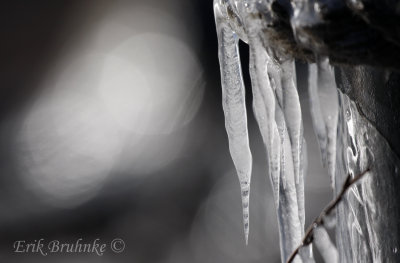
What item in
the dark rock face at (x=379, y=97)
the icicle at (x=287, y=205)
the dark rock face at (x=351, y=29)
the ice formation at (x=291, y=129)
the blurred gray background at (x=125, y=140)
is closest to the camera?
the dark rock face at (x=351, y=29)

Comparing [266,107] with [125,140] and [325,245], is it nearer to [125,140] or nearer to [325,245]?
[325,245]

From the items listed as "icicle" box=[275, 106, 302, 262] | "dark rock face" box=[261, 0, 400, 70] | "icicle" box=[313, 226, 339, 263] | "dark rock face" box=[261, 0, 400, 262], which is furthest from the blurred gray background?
"dark rock face" box=[261, 0, 400, 70]

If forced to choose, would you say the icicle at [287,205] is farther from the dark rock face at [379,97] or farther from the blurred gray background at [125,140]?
the blurred gray background at [125,140]

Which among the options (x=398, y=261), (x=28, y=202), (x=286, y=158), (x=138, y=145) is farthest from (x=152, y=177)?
(x=398, y=261)

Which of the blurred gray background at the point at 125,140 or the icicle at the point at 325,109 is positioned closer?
the icicle at the point at 325,109

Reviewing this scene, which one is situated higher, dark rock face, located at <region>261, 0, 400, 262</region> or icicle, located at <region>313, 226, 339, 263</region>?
dark rock face, located at <region>261, 0, 400, 262</region>

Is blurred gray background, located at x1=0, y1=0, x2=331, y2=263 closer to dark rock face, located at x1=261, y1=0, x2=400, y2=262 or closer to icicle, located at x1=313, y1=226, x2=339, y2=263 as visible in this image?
icicle, located at x1=313, y1=226, x2=339, y2=263

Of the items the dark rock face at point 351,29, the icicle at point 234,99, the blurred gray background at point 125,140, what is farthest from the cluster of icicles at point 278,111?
the blurred gray background at point 125,140
